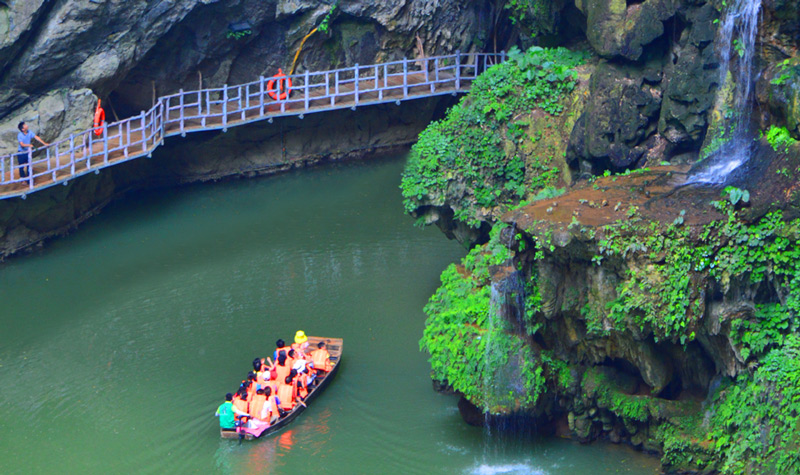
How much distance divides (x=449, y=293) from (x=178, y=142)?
14816mm

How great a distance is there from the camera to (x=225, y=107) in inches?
1097

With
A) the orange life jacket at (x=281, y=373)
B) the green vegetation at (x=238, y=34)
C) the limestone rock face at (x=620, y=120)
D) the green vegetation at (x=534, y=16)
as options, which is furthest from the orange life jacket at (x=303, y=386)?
the green vegetation at (x=238, y=34)

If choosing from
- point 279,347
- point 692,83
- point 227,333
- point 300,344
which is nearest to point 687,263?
point 692,83

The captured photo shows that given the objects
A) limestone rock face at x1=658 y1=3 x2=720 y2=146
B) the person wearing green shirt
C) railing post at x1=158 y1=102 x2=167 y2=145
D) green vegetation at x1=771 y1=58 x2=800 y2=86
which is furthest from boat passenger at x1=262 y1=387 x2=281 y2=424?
railing post at x1=158 y1=102 x2=167 y2=145

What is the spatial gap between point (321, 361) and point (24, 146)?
34.3ft

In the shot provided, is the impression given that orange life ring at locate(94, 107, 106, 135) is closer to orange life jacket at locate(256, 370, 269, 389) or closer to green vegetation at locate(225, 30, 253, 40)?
green vegetation at locate(225, 30, 253, 40)

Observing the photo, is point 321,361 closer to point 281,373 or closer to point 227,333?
point 281,373

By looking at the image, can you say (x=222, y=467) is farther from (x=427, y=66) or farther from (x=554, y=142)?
(x=427, y=66)

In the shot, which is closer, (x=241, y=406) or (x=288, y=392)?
(x=241, y=406)

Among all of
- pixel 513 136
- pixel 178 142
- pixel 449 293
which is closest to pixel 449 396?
pixel 449 293

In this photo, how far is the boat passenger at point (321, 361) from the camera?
19.4m

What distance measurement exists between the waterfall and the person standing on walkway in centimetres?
1620

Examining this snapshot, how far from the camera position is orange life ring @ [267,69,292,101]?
94.0 ft

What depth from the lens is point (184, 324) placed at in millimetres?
22109
